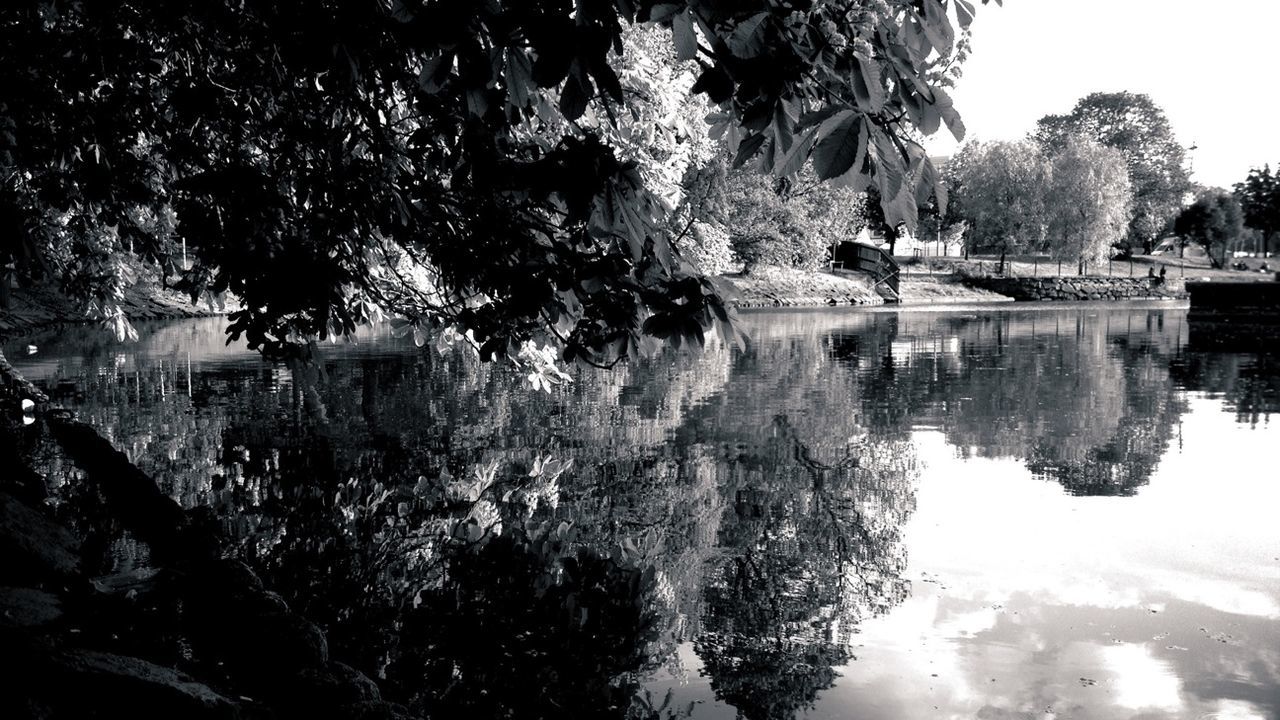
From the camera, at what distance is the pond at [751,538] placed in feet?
18.9

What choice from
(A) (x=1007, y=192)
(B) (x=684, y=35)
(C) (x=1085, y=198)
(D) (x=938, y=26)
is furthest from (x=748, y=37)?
(A) (x=1007, y=192)

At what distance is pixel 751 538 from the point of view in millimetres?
8609

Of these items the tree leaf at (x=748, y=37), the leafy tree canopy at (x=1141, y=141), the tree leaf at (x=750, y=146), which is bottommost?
the tree leaf at (x=750, y=146)

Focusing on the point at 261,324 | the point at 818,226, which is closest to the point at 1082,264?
the point at 818,226

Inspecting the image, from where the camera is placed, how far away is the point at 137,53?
25.7 feet

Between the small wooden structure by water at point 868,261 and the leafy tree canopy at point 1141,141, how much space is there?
28652mm

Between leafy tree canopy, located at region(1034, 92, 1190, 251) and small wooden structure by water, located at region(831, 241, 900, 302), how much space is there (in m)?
28.7

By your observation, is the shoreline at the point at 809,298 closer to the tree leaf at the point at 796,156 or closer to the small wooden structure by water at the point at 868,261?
the small wooden structure by water at the point at 868,261

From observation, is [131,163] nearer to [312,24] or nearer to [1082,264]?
[312,24]

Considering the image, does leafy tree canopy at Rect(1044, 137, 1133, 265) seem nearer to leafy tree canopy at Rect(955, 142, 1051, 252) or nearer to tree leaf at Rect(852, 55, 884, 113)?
leafy tree canopy at Rect(955, 142, 1051, 252)

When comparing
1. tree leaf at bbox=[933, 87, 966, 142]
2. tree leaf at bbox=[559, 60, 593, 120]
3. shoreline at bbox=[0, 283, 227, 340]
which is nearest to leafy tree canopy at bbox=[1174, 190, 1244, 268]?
shoreline at bbox=[0, 283, 227, 340]

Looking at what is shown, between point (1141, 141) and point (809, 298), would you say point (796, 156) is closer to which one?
point (809, 298)

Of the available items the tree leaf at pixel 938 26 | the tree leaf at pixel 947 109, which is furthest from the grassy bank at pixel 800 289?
the tree leaf at pixel 947 109

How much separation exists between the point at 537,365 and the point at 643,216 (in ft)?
21.1
